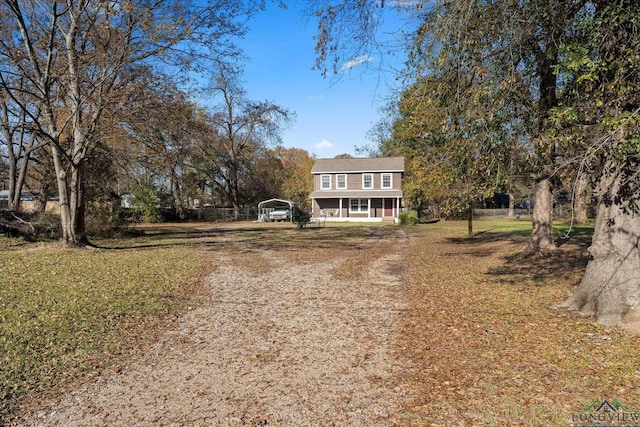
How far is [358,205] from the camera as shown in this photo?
37375mm

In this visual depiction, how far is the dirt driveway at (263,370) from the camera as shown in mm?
3486

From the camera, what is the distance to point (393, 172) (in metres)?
36.2

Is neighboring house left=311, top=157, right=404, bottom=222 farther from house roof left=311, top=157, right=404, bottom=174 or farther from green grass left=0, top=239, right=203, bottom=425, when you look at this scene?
green grass left=0, top=239, right=203, bottom=425

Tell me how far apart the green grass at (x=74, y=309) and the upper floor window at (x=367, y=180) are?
26022mm

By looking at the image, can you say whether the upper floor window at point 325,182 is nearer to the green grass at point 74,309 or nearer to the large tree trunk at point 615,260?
the green grass at point 74,309

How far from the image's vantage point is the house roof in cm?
3638

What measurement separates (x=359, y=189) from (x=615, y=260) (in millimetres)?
31582

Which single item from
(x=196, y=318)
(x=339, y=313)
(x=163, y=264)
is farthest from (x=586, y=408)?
(x=163, y=264)

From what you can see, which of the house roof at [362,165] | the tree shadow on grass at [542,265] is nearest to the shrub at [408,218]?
the house roof at [362,165]

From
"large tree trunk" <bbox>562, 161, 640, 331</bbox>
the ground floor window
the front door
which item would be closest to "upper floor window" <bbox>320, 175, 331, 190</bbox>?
the ground floor window

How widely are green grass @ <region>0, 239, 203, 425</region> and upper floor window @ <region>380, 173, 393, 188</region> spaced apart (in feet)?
85.8

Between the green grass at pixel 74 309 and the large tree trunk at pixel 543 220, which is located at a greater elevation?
the large tree trunk at pixel 543 220

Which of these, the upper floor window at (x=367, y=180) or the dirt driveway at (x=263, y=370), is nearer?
the dirt driveway at (x=263, y=370)

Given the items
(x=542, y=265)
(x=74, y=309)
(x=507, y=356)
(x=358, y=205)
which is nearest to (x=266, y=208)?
(x=358, y=205)
